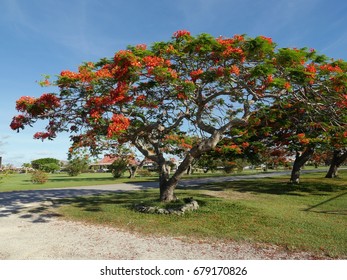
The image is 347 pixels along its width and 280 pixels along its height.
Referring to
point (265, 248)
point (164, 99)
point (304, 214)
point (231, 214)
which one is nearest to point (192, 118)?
point (164, 99)

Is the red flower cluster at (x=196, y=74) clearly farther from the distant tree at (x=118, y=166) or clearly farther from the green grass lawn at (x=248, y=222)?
the distant tree at (x=118, y=166)

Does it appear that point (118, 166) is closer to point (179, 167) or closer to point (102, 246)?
point (179, 167)

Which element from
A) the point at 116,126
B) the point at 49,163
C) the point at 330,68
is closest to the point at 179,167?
A: the point at 116,126

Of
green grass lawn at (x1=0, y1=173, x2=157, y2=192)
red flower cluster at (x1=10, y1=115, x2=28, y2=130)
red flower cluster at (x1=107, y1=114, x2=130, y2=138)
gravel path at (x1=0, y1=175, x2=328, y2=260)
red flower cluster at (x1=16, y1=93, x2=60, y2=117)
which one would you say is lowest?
gravel path at (x1=0, y1=175, x2=328, y2=260)

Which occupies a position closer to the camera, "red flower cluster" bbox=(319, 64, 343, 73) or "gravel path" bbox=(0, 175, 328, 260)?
"gravel path" bbox=(0, 175, 328, 260)

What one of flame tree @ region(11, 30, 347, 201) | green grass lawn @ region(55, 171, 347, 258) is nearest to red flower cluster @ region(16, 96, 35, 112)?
flame tree @ region(11, 30, 347, 201)

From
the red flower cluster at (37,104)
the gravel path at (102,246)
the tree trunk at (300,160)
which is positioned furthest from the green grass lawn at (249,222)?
the tree trunk at (300,160)

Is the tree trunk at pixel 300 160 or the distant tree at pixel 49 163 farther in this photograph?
the distant tree at pixel 49 163

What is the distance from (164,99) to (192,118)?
1783 millimetres

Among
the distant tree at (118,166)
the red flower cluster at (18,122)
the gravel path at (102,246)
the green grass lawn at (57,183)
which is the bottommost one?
the gravel path at (102,246)

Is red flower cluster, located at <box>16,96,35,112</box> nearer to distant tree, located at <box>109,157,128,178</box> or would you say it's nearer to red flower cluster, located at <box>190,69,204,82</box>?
red flower cluster, located at <box>190,69,204,82</box>

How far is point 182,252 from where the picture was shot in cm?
688

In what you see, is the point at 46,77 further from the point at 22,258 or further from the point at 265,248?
the point at 265,248

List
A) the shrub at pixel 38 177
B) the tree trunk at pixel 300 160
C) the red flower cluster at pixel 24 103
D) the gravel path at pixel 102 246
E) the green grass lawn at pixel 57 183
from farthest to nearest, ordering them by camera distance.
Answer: the shrub at pixel 38 177 → the green grass lawn at pixel 57 183 → the tree trunk at pixel 300 160 → the red flower cluster at pixel 24 103 → the gravel path at pixel 102 246
